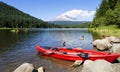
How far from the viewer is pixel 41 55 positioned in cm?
2669

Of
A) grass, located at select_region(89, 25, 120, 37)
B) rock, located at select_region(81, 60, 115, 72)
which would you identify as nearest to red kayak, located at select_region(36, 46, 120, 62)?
rock, located at select_region(81, 60, 115, 72)

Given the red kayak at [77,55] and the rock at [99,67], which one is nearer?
the rock at [99,67]

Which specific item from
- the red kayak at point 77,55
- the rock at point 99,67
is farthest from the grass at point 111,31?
the rock at point 99,67

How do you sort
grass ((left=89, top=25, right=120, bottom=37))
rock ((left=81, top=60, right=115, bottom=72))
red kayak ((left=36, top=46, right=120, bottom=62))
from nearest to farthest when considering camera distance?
rock ((left=81, top=60, right=115, bottom=72)), red kayak ((left=36, top=46, right=120, bottom=62)), grass ((left=89, top=25, right=120, bottom=37))

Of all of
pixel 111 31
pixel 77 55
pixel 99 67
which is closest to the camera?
pixel 99 67

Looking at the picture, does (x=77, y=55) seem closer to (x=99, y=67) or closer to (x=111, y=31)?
(x=99, y=67)

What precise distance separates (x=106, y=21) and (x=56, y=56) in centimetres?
5944

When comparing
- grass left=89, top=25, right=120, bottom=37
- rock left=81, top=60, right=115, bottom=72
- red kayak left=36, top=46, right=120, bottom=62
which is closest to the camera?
rock left=81, top=60, right=115, bottom=72

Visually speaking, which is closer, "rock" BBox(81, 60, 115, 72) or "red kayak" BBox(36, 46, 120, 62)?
"rock" BBox(81, 60, 115, 72)

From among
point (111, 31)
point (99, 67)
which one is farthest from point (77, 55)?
point (111, 31)

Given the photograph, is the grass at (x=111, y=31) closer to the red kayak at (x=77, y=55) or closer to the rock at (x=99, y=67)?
the red kayak at (x=77, y=55)

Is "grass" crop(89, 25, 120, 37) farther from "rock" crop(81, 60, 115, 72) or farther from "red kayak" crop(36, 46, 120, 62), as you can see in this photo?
"rock" crop(81, 60, 115, 72)

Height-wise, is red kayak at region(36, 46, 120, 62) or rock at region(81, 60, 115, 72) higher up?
rock at region(81, 60, 115, 72)

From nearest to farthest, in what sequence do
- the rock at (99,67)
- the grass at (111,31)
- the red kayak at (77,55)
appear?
the rock at (99,67) < the red kayak at (77,55) < the grass at (111,31)
